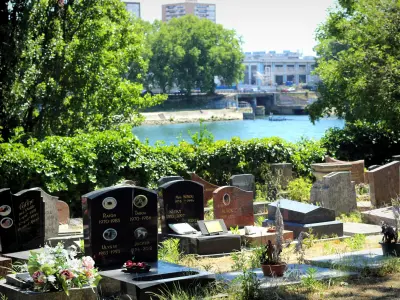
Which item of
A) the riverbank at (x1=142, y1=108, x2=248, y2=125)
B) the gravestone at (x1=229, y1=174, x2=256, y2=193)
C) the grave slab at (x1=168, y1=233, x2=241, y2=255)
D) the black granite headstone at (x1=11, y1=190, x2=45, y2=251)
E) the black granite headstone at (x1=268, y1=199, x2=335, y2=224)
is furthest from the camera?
the riverbank at (x1=142, y1=108, x2=248, y2=125)

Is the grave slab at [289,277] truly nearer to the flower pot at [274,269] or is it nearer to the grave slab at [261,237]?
the flower pot at [274,269]

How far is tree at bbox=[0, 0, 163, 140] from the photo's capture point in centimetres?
2264

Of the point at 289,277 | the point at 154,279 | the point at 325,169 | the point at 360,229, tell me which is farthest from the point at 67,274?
the point at 325,169

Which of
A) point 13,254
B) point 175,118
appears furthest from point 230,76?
point 13,254

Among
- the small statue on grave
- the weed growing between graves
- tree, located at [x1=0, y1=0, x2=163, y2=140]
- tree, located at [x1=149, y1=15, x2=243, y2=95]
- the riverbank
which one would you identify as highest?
tree, located at [x1=149, y1=15, x2=243, y2=95]

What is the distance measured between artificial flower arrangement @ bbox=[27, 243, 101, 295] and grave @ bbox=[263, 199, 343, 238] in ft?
19.9

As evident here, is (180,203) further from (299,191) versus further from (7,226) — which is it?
(299,191)

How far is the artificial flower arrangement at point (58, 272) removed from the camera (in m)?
8.01

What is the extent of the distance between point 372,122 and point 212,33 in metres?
92.8

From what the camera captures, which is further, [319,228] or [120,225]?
[319,228]

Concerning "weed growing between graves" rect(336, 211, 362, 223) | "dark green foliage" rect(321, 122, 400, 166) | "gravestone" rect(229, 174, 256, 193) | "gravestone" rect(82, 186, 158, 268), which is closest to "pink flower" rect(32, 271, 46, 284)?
"gravestone" rect(82, 186, 158, 268)

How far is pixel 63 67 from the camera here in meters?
24.3

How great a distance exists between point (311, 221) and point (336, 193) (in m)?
2.94

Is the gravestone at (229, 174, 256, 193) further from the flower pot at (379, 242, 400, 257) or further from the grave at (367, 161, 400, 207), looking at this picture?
the flower pot at (379, 242, 400, 257)
